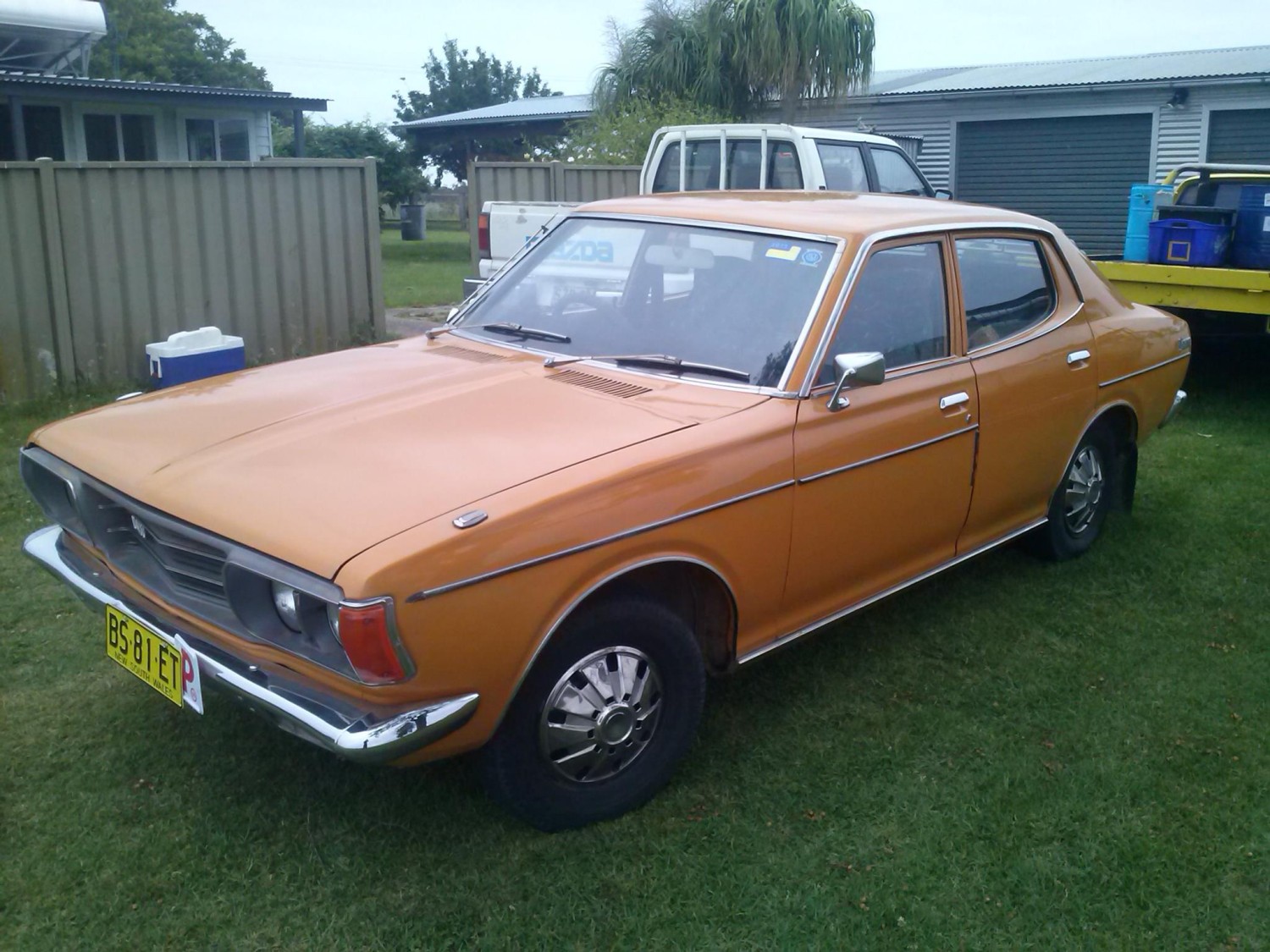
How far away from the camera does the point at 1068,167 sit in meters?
20.4

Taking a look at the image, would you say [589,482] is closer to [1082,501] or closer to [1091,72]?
[1082,501]

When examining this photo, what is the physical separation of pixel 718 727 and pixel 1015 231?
2496 millimetres

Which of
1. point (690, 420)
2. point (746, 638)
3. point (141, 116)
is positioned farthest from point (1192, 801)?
point (141, 116)

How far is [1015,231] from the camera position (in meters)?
4.98

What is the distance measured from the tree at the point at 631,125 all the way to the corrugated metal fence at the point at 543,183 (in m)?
2.30

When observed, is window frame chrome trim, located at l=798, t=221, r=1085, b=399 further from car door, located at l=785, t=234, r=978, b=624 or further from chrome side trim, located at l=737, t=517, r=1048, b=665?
chrome side trim, located at l=737, t=517, r=1048, b=665

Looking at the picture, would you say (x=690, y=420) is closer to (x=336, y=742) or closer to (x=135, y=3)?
(x=336, y=742)

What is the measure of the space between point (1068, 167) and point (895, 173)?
420 inches

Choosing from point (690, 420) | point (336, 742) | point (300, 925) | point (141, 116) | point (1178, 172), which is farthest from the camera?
point (141, 116)

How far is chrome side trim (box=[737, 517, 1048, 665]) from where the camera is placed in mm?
3729

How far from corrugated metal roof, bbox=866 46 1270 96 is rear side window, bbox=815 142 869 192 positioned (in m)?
10.7

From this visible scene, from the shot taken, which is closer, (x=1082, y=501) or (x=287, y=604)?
(x=287, y=604)

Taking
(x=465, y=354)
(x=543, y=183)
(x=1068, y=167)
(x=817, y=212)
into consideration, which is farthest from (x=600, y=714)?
(x=1068, y=167)

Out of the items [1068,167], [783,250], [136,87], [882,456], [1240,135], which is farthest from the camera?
[1068,167]
